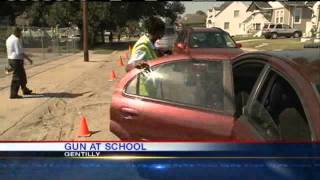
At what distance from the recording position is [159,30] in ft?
18.5

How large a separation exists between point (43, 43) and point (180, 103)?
855 inches

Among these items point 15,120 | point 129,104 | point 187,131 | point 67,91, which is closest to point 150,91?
point 129,104

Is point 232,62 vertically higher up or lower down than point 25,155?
higher up

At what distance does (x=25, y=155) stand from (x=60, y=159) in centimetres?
15

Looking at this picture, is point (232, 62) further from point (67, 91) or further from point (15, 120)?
point (67, 91)

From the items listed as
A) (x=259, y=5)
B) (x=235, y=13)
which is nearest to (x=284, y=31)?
(x=235, y=13)

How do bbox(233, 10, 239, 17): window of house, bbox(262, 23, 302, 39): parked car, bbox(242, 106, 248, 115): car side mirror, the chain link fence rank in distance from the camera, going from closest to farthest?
1. bbox(233, 10, 239, 17): window of house
2. bbox(242, 106, 248, 115): car side mirror
3. bbox(262, 23, 302, 39): parked car
4. the chain link fence

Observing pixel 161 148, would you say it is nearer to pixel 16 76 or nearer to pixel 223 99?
pixel 223 99

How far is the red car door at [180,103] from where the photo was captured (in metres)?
3.40

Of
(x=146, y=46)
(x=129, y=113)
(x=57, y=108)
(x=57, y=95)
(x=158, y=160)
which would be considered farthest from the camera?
(x=57, y=95)

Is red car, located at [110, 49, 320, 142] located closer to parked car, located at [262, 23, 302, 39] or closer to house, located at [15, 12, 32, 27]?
parked car, located at [262, 23, 302, 39]

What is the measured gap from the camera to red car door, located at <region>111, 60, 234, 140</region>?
3398mm

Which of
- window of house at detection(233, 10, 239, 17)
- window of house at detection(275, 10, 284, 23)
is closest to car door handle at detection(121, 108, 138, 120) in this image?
window of house at detection(275, 10, 284, 23)

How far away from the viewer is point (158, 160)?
221cm
